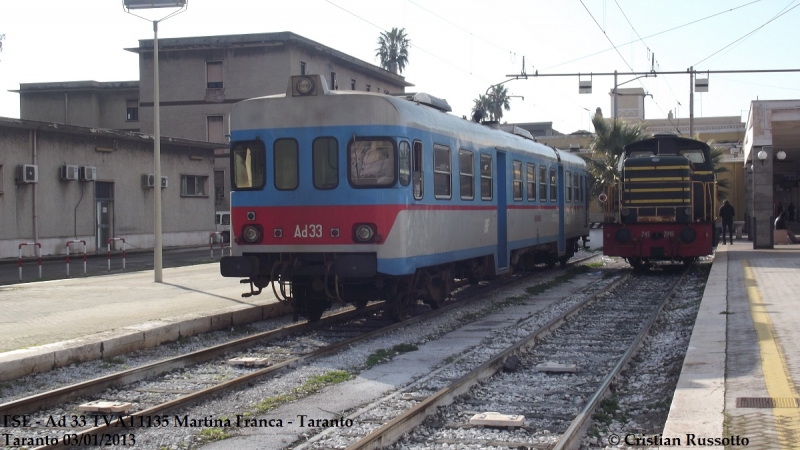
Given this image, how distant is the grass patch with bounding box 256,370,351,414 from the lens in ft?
25.7

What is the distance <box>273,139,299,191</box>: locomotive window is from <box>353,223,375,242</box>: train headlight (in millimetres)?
1189

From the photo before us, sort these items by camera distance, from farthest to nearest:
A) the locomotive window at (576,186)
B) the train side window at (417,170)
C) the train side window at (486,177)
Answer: the locomotive window at (576,186) → the train side window at (486,177) → the train side window at (417,170)

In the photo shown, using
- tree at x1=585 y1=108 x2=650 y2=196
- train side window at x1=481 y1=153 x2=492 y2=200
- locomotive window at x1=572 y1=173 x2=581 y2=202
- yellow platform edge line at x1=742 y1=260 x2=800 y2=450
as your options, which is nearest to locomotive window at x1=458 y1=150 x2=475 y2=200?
train side window at x1=481 y1=153 x2=492 y2=200

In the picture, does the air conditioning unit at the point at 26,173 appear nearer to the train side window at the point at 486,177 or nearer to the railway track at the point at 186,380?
the train side window at the point at 486,177

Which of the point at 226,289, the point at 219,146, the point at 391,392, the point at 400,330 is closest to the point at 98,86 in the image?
the point at 219,146

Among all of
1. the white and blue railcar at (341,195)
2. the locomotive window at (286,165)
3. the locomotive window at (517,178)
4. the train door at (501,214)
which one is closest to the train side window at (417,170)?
the white and blue railcar at (341,195)

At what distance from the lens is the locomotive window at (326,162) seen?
38.1 ft

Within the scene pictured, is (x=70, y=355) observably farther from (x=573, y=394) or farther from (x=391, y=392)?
(x=573, y=394)

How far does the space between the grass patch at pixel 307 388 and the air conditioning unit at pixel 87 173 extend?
22978 mm

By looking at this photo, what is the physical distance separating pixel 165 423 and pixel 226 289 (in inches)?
374

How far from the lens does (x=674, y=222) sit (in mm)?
21328

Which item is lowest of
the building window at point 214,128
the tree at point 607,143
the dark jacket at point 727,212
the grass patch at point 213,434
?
the grass patch at point 213,434

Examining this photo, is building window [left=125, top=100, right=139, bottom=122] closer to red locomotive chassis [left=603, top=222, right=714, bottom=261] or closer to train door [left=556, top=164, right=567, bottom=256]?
train door [left=556, top=164, right=567, bottom=256]

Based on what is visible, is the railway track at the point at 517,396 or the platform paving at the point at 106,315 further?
the platform paving at the point at 106,315
